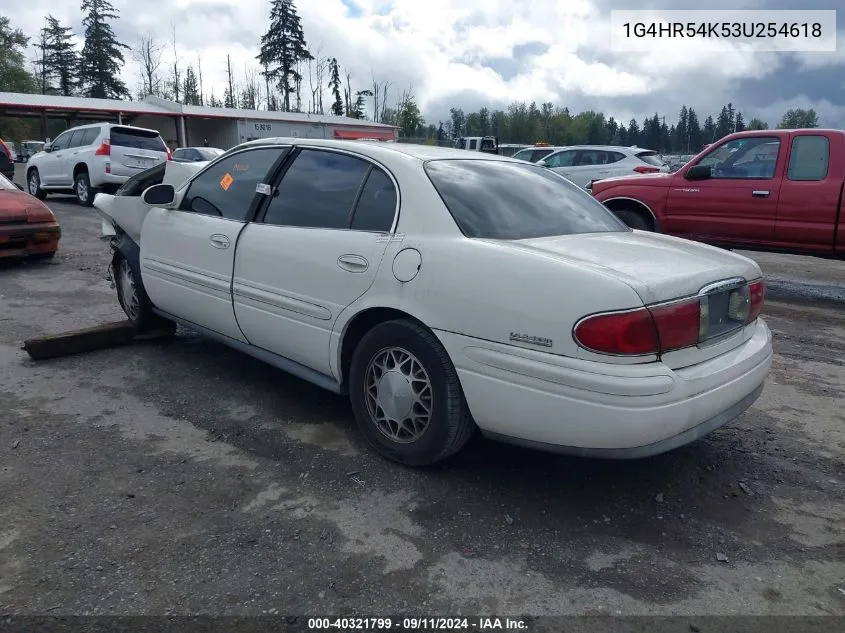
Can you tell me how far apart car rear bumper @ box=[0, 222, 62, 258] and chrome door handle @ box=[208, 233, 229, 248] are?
5.35 m

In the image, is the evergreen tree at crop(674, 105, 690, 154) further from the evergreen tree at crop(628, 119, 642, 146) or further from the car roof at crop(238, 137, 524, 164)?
the car roof at crop(238, 137, 524, 164)

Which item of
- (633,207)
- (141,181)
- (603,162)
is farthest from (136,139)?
(633,207)

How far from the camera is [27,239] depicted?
8.48 meters

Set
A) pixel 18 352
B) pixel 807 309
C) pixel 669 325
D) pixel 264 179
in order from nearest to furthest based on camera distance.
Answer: pixel 669 325
pixel 264 179
pixel 18 352
pixel 807 309

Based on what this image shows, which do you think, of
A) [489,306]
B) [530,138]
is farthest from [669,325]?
[530,138]

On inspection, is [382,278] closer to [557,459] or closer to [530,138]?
[557,459]

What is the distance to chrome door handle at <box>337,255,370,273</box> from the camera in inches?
134

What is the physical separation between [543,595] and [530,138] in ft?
290

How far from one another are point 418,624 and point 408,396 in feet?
3.74

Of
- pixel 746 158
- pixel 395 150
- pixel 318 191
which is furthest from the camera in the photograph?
pixel 746 158

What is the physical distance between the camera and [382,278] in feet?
10.8

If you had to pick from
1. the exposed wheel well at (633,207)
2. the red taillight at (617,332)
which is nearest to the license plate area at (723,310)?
the red taillight at (617,332)

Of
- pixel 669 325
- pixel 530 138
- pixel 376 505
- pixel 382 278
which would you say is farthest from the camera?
pixel 530 138

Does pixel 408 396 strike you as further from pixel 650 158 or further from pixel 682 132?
pixel 682 132
